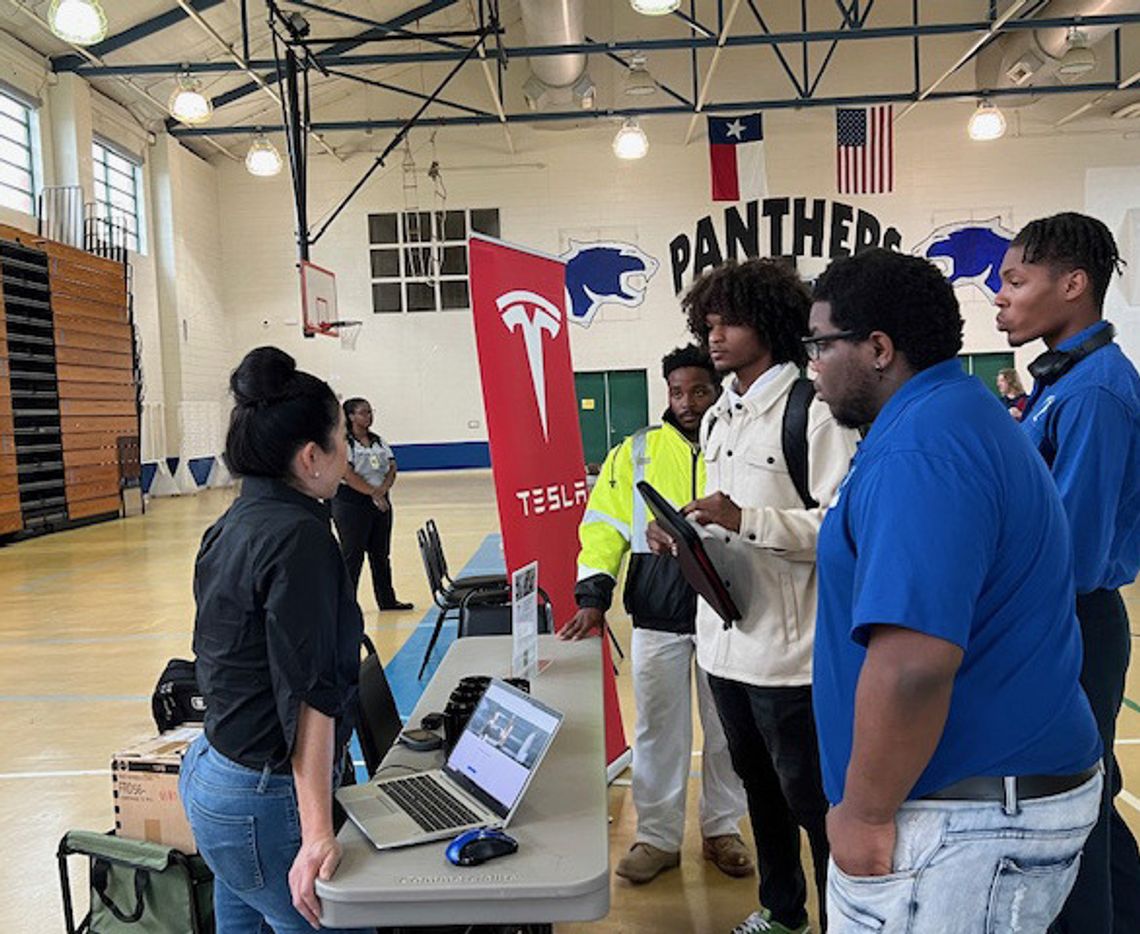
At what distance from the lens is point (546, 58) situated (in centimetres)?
1433

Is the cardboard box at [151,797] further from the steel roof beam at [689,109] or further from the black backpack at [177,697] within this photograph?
the steel roof beam at [689,109]

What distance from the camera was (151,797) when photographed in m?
2.32

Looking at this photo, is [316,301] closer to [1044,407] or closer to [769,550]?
[769,550]

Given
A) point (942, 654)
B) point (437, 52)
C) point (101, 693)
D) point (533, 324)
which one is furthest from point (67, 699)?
point (437, 52)

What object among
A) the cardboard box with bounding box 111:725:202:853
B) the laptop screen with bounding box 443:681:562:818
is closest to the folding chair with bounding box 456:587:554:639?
the cardboard box with bounding box 111:725:202:853

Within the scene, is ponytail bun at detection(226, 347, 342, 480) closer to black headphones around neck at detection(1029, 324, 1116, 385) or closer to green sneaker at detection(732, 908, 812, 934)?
black headphones around neck at detection(1029, 324, 1116, 385)

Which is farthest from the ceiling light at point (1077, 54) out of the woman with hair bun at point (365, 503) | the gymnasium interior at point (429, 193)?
the woman with hair bun at point (365, 503)

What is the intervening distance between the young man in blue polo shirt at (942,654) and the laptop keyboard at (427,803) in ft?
2.01

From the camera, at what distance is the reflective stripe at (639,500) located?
2.97 meters

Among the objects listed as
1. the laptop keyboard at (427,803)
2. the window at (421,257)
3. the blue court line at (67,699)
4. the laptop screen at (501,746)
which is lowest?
the blue court line at (67,699)

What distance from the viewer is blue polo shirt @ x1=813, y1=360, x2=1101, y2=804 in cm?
112

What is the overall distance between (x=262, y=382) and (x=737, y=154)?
1330cm

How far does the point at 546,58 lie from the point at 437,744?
549 inches

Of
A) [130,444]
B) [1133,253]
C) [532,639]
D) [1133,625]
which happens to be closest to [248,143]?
[130,444]
